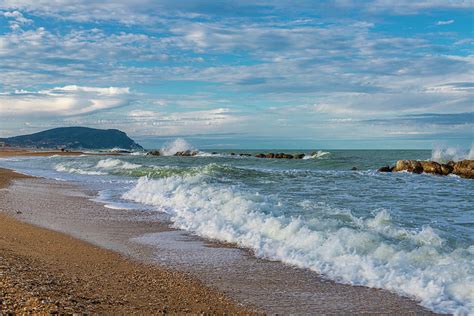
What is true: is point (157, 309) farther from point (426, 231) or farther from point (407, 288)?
point (426, 231)

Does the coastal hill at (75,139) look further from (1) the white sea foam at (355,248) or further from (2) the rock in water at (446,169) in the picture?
(1) the white sea foam at (355,248)

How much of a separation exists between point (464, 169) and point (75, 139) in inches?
5799

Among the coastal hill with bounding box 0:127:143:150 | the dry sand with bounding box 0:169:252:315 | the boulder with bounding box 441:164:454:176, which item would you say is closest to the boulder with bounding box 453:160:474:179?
the boulder with bounding box 441:164:454:176

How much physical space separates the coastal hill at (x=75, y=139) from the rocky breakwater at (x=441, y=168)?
133 meters

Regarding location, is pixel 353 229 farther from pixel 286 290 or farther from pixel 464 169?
pixel 464 169

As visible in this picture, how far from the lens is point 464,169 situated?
95.5ft

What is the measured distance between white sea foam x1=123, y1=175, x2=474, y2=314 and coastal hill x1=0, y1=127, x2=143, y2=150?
146744 millimetres

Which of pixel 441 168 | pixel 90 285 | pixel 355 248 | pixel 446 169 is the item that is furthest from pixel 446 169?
pixel 90 285

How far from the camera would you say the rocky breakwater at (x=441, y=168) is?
94.6 feet

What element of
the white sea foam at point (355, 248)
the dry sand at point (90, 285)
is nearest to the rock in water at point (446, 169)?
the white sea foam at point (355, 248)

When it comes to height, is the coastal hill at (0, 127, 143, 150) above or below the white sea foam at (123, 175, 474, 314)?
above

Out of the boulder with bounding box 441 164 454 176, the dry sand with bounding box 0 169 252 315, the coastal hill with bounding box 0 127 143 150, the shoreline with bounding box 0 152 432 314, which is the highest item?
the coastal hill with bounding box 0 127 143 150

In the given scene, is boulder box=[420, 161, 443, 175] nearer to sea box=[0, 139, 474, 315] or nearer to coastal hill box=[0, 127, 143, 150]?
sea box=[0, 139, 474, 315]

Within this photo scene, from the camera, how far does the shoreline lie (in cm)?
578
